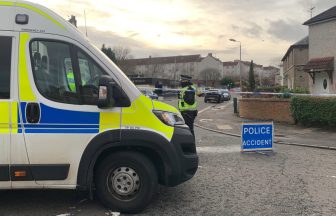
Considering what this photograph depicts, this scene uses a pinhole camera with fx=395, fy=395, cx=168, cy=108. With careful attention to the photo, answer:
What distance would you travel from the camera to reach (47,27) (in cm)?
502

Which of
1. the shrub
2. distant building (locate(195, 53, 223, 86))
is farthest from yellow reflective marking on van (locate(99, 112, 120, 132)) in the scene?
distant building (locate(195, 53, 223, 86))

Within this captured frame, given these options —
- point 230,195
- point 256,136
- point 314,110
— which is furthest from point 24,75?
point 314,110

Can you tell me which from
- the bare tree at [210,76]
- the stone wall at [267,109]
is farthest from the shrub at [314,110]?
the bare tree at [210,76]

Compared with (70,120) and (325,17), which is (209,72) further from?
(70,120)

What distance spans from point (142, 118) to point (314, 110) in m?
12.9

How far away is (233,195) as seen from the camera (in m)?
6.20

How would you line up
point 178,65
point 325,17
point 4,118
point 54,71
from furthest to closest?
1. point 178,65
2. point 325,17
3. point 54,71
4. point 4,118

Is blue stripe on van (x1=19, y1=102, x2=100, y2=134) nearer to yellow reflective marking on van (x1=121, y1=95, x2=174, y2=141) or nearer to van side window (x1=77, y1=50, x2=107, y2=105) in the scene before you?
van side window (x1=77, y1=50, x2=107, y2=105)

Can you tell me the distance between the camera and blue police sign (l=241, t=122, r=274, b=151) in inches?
399

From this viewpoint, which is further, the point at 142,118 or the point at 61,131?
the point at 142,118

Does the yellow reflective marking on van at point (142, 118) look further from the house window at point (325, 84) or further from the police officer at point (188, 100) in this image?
the house window at point (325, 84)

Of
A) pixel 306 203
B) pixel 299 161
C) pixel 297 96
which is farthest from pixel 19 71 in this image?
pixel 297 96

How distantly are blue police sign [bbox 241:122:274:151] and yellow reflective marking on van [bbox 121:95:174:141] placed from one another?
5242 millimetres

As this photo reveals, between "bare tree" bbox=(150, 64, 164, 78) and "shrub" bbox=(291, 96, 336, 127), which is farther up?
"bare tree" bbox=(150, 64, 164, 78)
